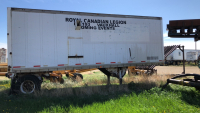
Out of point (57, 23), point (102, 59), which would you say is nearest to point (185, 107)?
point (102, 59)

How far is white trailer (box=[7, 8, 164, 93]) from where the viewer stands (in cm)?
750

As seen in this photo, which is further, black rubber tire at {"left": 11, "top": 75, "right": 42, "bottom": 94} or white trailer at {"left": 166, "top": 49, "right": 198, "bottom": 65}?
white trailer at {"left": 166, "top": 49, "right": 198, "bottom": 65}

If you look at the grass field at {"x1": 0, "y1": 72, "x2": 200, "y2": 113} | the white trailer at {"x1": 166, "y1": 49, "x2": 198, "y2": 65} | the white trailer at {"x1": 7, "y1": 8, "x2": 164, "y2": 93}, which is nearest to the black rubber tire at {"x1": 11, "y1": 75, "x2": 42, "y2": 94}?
the white trailer at {"x1": 7, "y1": 8, "x2": 164, "y2": 93}

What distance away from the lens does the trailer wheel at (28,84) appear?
24.7 feet

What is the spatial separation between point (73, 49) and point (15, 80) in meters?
3.30

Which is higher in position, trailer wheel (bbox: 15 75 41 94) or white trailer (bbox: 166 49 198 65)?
white trailer (bbox: 166 49 198 65)

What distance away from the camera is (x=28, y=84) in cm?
775

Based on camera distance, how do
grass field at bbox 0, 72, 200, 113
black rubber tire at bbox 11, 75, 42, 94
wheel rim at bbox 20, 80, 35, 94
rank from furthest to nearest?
wheel rim at bbox 20, 80, 35, 94, black rubber tire at bbox 11, 75, 42, 94, grass field at bbox 0, 72, 200, 113

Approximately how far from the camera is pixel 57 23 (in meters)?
8.12

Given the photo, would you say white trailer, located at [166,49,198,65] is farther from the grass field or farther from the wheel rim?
the wheel rim

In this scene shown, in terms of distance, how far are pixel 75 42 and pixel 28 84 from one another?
329cm

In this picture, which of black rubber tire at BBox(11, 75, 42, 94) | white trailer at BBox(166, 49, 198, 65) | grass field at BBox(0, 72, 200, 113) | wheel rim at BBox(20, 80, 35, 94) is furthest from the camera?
white trailer at BBox(166, 49, 198, 65)

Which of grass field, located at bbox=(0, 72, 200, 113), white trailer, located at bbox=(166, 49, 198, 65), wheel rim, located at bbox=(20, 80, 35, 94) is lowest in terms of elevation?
grass field, located at bbox=(0, 72, 200, 113)

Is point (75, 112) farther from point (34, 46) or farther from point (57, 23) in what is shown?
point (57, 23)
